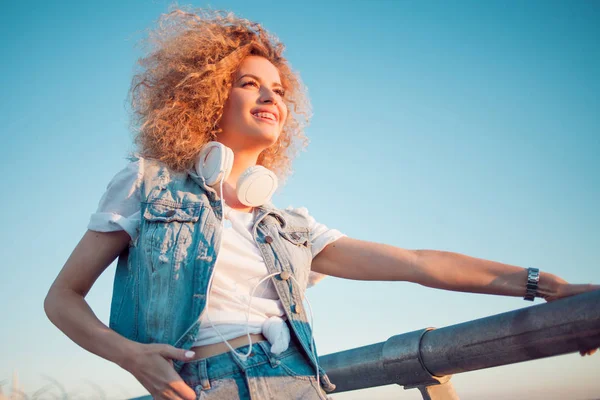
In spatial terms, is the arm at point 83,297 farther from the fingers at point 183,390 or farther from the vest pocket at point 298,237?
the vest pocket at point 298,237

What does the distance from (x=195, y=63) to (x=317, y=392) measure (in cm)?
174

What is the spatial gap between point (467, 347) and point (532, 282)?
0.44m

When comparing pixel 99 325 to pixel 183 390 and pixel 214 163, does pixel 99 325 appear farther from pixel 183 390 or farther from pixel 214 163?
pixel 214 163

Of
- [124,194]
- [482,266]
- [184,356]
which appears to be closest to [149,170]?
[124,194]

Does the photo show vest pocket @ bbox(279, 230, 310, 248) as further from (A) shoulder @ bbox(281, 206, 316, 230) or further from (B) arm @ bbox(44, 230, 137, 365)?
(B) arm @ bbox(44, 230, 137, 365)

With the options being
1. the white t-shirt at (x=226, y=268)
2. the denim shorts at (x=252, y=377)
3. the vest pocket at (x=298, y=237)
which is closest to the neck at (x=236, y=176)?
the white t-shirt at (x=226, y=268)

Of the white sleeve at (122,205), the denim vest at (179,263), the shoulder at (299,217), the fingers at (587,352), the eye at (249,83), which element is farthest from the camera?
the eye at (249,83)

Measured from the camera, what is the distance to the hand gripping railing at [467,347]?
1.82 metres

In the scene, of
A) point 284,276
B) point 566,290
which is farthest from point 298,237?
point 566,290

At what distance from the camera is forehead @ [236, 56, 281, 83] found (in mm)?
2936

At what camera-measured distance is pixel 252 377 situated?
6.67ft

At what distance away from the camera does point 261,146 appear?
2.78 m

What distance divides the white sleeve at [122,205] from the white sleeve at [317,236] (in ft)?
2.56

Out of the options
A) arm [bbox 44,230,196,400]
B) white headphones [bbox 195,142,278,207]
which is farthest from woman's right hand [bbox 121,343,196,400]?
white headphones [bbox 195,142,278,207]
